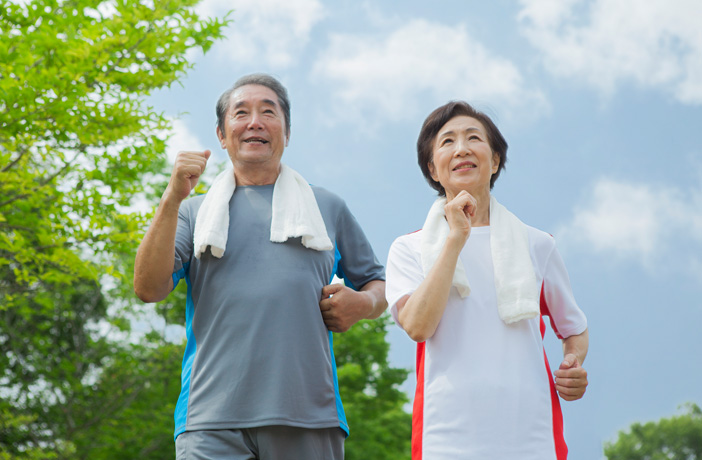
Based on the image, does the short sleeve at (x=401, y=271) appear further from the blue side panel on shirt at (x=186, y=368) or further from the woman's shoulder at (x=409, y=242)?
the blue side panel on shirt at (x=186, y=368)

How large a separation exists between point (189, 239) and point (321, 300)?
0.58m

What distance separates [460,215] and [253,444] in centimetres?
107

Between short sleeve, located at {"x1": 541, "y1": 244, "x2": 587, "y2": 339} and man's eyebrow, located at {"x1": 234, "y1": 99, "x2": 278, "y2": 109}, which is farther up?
man's eyebrow, located at {"x1": 234, "y1": 99, "x2": 278, "y2": 109}

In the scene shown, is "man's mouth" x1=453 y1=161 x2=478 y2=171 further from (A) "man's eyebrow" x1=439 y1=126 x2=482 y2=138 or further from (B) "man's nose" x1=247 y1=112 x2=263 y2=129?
(B) "man's nose" x1=247 y1=112 x2=263 y2=129

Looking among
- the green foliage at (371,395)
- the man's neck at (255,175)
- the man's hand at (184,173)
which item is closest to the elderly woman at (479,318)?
the man's neck at (255,175)

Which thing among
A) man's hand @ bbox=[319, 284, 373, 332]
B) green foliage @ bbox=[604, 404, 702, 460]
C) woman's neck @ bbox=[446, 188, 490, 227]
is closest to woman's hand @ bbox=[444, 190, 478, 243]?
woman's neck @ bbox=[446, 188, 490, 227]

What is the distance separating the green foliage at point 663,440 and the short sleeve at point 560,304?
22088 millimetres

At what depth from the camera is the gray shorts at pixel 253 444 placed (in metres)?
2.43

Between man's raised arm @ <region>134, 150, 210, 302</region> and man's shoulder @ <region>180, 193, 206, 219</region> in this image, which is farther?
man's shoulder @ <region>180, 193, 206, 219</region>

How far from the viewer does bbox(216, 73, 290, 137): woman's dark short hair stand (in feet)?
9.84

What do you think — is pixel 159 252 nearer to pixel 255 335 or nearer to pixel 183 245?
pixel 183 245

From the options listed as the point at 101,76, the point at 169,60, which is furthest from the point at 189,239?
the point at 169,60

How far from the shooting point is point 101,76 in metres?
6.37

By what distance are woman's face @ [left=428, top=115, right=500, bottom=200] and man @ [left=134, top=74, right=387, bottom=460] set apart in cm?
54
